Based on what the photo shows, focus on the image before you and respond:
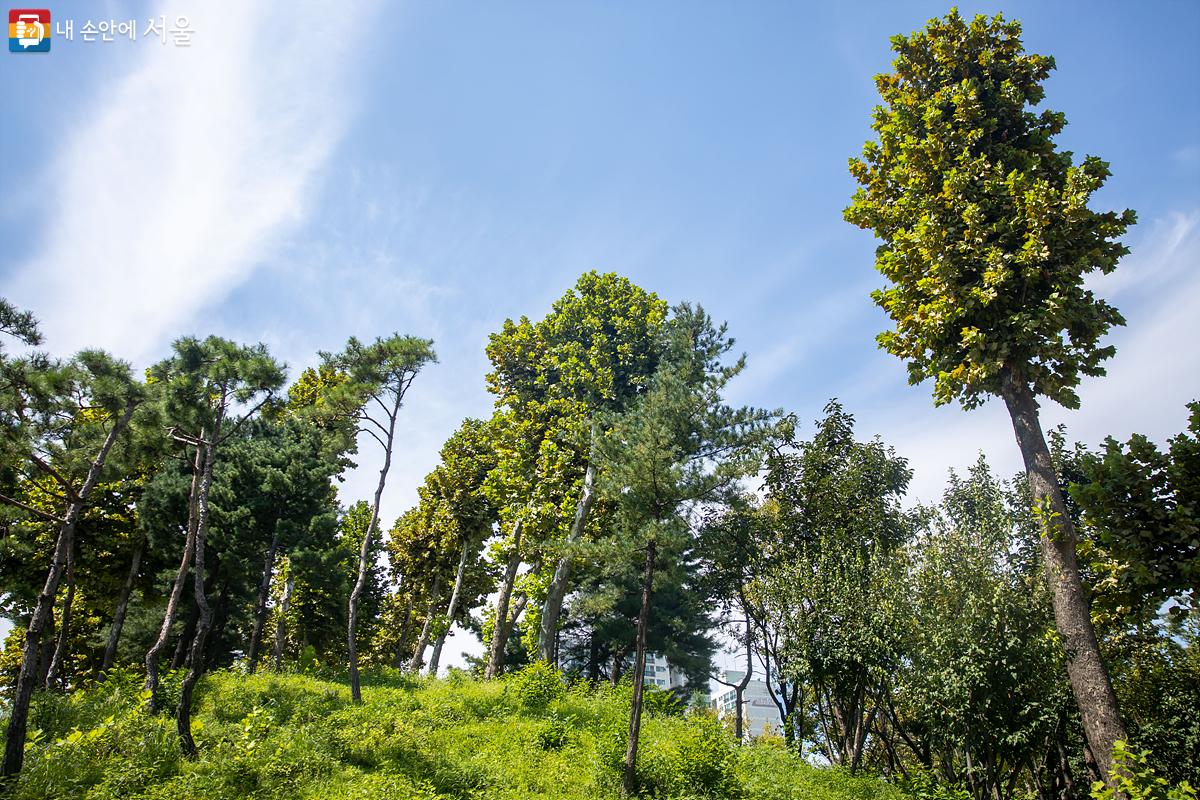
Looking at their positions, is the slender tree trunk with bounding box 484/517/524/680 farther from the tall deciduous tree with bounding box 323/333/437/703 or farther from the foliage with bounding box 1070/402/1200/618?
the foliage with bounding box 1070/402/1200/618

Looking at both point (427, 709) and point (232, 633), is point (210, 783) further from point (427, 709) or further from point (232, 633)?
point (232, 633)

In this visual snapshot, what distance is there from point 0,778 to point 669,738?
47.9 ft

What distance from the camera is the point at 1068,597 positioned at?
→ 424 inches

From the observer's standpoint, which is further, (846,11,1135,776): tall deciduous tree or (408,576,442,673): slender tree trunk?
(408,576,442,673): slender tree trunk

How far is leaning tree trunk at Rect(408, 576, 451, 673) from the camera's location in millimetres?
30370

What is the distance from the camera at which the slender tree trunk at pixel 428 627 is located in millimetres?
30370

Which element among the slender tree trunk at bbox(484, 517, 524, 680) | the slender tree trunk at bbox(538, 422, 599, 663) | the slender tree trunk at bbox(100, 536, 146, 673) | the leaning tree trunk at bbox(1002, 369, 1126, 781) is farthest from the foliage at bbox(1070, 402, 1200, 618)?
the slender tree trunk at bbox(100, 536, 146, 673)

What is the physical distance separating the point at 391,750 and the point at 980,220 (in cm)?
1821

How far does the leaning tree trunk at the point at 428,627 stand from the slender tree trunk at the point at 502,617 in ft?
22.2

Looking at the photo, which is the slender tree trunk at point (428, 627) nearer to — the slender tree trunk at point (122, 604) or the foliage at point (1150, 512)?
the slender tree trunk at point (122, 604)

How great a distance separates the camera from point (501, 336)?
28312 millimetres

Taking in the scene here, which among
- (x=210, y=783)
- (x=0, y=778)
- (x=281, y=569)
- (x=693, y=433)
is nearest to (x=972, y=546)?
(x=693, y=433)

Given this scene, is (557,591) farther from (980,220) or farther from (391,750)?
(980,220)

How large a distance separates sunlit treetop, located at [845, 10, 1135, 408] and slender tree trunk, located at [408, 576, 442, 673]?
26893 millimetres
